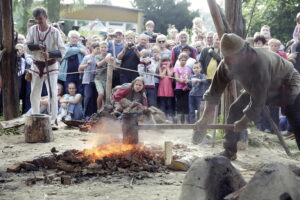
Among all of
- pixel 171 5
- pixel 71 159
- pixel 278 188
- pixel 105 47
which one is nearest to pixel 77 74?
pixel 105 47

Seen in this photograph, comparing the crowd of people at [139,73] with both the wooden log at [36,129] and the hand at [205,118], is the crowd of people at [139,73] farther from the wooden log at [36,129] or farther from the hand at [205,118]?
the hand at [205,118]

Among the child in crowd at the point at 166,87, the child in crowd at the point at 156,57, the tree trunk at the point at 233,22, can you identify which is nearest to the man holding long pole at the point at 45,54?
the child in crowd at the point at 156,57

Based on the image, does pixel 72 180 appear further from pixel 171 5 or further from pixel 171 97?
pixel 171 5

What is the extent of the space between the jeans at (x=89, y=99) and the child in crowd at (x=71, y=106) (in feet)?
0.44

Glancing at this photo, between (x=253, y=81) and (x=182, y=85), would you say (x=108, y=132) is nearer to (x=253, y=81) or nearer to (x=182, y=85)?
(x=253, y=81)

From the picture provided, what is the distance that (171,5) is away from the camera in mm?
37781

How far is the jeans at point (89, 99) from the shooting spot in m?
9.87

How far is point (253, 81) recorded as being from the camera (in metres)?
4.83

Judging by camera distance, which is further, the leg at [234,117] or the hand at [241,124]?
the leg at [234,117]

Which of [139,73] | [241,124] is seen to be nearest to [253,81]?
[241,124]

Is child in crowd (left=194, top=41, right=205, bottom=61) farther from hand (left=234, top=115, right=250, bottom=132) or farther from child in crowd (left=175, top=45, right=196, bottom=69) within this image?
hand (left=234, top=115, right=250, bottom=132)

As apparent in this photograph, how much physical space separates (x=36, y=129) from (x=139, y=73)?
10.4 ft

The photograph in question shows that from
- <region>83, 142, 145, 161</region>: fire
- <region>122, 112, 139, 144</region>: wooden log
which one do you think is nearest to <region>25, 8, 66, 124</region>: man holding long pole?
<region>83, 142, 145, 161</region>: fire

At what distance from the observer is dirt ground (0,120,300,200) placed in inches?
168
